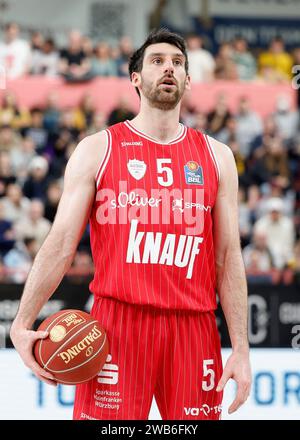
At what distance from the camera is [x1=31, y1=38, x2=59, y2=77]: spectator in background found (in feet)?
50.8

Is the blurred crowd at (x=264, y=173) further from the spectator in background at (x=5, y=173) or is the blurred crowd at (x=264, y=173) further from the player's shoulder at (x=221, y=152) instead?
the player's shoulder at (x=221, y=152)

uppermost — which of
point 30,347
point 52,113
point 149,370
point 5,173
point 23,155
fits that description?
point 30,347

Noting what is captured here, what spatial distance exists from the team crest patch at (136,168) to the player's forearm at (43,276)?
444mm

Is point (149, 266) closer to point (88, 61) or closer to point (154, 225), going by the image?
point (154, 225)

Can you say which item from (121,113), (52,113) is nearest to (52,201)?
(121,113)

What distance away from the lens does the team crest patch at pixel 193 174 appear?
4.83 m

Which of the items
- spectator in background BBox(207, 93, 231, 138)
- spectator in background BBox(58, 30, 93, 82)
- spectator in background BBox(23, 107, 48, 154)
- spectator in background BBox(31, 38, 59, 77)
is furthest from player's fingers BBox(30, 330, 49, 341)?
spectator in background BBox(31, 38, 59, 77)

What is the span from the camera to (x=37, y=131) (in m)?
14.0

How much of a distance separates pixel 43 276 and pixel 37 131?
943 centimetres

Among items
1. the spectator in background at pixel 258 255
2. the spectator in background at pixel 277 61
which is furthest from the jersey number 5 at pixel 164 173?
the spectator in background at pixel 277 61

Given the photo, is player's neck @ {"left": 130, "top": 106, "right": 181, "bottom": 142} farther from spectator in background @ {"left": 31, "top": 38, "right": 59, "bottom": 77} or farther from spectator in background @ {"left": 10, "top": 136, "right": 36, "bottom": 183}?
spectator in background @ {"left": 31, "top": 38, "right": 59, "bottom": 77}

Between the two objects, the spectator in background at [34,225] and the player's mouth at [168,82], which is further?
the spectator in background at [34,225]
